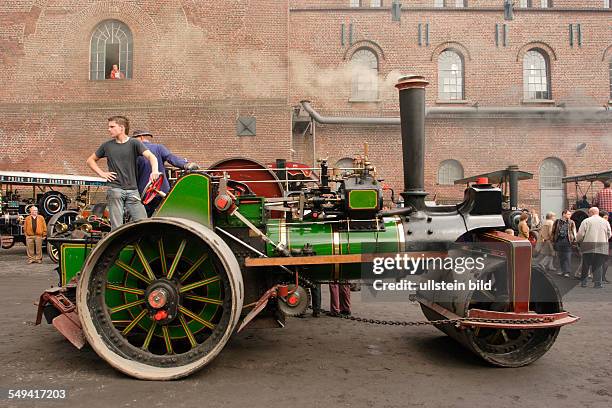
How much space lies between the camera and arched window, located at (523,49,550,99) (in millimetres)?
18312

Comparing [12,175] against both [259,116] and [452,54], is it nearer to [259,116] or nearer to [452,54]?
[259,116]

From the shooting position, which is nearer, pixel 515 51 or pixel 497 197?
pixel 497 197

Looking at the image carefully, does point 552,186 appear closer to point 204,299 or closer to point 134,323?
point 204,299

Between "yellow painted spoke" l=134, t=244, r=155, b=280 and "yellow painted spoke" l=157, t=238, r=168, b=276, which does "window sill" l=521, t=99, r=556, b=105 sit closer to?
"yellow painted spoke" l=157, t=238, r=168, b=276

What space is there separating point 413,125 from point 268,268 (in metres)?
1.66

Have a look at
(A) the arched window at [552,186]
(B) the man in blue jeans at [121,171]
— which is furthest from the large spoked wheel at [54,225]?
(A) the arched window at [552,186]

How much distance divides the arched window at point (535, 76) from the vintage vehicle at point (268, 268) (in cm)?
1670

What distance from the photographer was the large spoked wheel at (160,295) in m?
3.28

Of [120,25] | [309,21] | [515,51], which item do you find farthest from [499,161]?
[120,25]

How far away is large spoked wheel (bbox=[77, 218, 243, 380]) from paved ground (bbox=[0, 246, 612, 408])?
19cm

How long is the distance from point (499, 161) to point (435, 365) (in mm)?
15440

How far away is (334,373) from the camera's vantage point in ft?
11.5

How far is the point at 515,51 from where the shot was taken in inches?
714

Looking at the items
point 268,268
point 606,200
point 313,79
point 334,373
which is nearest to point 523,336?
point 334,373
